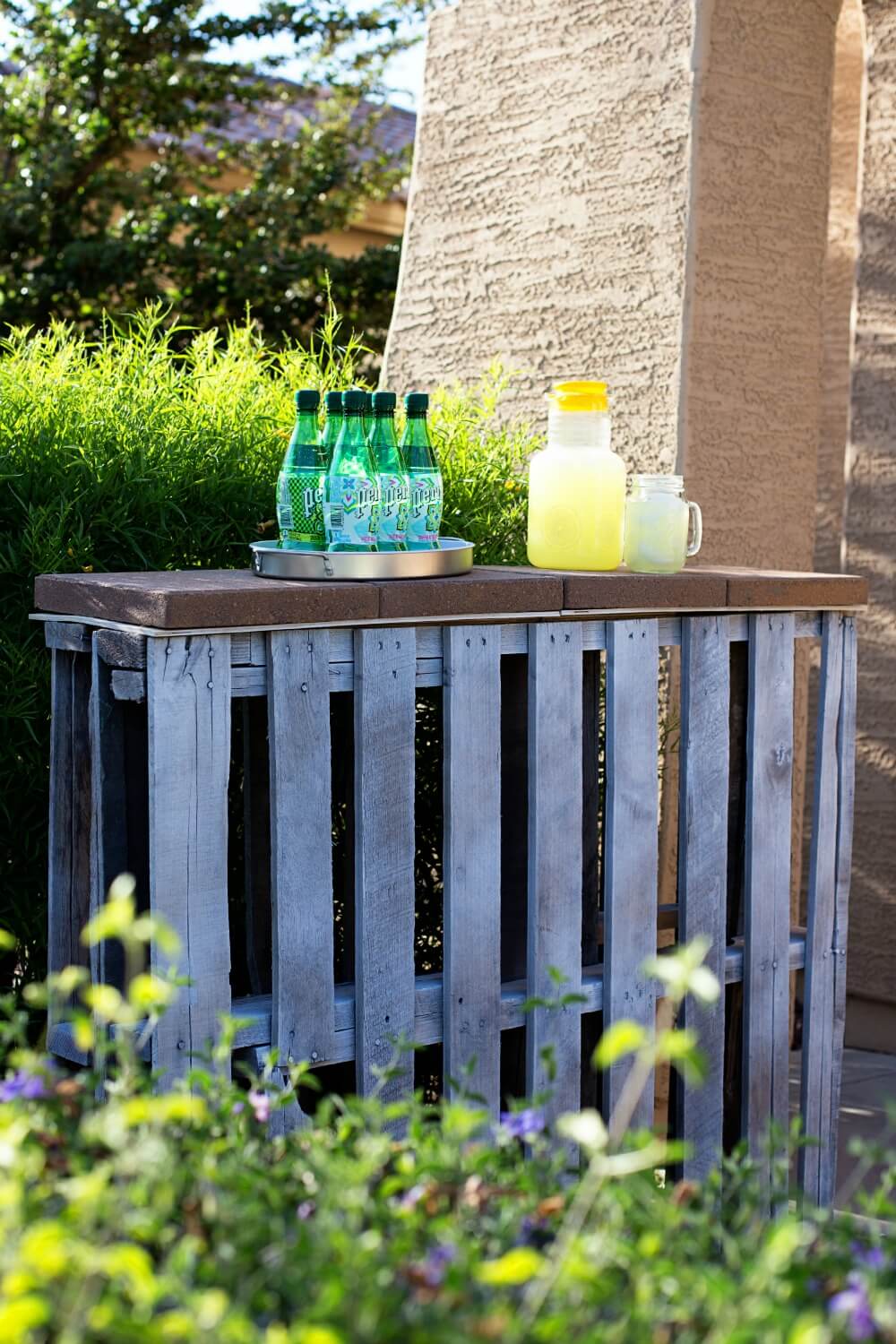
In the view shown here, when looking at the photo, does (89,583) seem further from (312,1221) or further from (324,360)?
(324,360)

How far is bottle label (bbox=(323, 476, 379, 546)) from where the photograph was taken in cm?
232

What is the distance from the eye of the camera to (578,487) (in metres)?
2.58

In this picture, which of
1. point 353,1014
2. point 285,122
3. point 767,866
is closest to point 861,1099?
point 767,866

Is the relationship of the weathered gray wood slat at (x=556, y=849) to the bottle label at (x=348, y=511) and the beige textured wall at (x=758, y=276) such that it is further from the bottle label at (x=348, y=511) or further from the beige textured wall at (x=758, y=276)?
the beige textured wall at (x=758, y=276)

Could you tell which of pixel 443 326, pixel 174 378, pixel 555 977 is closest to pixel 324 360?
pixel 443 326

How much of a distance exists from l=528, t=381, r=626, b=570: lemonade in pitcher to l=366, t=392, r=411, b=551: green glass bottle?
321 millimetres

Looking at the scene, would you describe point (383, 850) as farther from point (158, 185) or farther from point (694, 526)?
point (158, 185)

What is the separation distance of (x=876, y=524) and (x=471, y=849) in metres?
2.23

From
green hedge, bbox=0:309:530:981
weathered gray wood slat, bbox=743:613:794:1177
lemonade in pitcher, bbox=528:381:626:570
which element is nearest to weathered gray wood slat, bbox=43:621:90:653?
green hedge, bbox=0:309:530:981

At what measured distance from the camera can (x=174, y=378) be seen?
312cm

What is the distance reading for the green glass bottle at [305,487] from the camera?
237 cm

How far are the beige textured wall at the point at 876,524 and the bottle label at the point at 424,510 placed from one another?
2108 mm

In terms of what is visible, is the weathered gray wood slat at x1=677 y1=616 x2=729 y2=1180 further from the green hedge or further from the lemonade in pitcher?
the green hedge

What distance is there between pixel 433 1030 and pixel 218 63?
25.7ft
